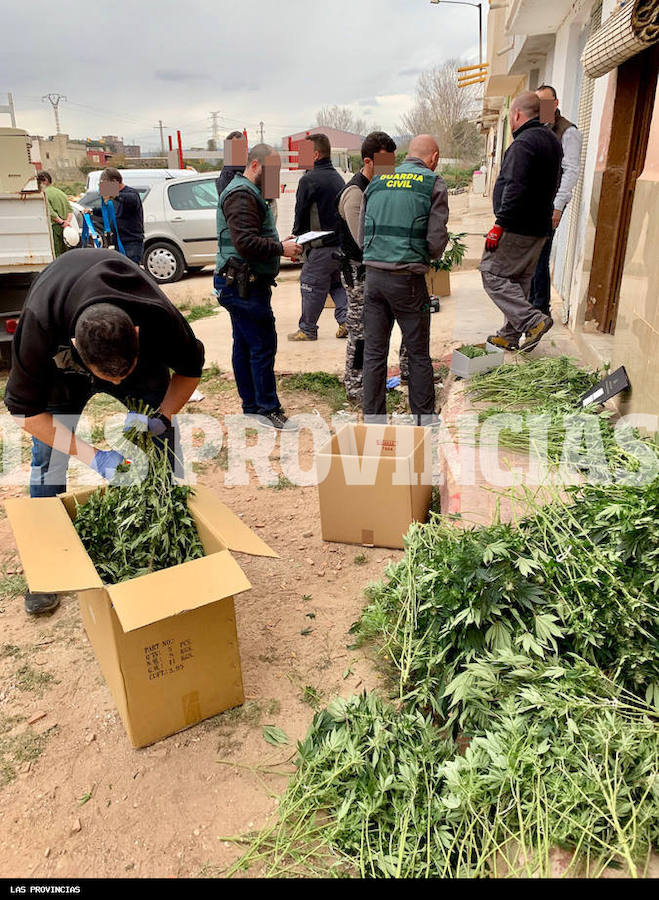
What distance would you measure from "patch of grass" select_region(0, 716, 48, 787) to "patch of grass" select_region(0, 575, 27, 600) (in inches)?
37.5

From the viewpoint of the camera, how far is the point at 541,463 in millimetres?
3074

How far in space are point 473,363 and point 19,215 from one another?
475 cm

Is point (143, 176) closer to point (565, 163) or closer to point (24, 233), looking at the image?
point (24, 233)

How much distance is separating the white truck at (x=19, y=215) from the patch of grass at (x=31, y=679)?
4.76 metres

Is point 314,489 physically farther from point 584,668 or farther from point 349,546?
point 584,668

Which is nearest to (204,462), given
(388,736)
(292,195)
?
(388,736)

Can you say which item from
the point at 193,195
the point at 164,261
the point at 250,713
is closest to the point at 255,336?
the point at 250,713

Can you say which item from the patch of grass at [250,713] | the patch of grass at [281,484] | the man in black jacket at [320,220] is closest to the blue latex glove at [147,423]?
the patch of grass at [250,713]

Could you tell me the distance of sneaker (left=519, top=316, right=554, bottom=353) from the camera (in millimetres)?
4961

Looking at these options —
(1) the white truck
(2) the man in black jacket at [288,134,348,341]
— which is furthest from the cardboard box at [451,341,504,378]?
(1) the white truck

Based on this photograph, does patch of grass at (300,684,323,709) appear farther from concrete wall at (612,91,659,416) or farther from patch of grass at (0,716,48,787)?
concrete wall at (612,91,659,416)

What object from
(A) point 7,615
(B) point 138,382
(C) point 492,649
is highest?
(B) point 138,382
